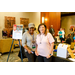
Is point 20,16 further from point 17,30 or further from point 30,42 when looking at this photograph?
point 30,42

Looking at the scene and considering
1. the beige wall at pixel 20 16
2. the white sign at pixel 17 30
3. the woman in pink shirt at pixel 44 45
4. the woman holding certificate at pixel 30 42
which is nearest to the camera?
the woman in pink shirt at pixel 44 45

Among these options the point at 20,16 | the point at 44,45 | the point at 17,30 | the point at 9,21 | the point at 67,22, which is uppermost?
the point at 67,22

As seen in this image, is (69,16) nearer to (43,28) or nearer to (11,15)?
(11,15)

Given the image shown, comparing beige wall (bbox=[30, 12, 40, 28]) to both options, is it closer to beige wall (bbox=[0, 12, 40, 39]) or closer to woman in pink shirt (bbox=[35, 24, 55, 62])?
beige wall (bbox=[0, 12, 40, 39])

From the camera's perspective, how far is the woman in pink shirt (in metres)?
2.01

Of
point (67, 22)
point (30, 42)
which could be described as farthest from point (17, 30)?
point (67, 22)

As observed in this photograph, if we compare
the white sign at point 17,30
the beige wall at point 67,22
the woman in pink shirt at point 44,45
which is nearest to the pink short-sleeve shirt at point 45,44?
the woman in pink shirt at point 44,45

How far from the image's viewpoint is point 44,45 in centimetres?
203

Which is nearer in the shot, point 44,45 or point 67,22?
point 44,45

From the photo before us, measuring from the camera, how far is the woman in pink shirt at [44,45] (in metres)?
2.01

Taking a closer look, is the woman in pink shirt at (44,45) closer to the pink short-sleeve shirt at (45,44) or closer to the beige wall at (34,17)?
the pink short-sleeve shirt at (45,44)

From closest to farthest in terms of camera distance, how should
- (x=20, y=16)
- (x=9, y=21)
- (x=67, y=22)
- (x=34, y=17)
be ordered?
(x=9, y=21), (x=20, y=16), (x=34, y=17), (x=67, y=22)

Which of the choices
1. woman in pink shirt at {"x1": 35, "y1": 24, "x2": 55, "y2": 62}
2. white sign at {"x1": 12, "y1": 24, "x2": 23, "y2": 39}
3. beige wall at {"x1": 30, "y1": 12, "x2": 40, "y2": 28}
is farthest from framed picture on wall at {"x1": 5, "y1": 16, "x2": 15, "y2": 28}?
woman in pink shirt at {"x1": 35, "y1": 24, "x2": 55, "y2": 62}

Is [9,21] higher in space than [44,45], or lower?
higher
